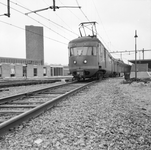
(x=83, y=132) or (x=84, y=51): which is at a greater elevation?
(x=84, y=51)

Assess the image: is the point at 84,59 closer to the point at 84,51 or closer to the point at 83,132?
the point at 84,51

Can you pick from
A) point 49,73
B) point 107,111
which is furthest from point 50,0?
point 49,73

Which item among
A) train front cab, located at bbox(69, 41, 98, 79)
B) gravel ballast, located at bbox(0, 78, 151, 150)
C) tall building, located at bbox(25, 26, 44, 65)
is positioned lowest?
gravel ballast, located at bbox(0, 78, 151, 150)

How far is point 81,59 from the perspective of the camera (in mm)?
12391

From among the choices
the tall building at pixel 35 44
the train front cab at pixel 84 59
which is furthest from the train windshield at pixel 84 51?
the tall building at pixel 35 44

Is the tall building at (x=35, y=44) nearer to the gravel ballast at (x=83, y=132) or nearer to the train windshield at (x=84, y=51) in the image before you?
the train windshield at (x=84, y=51)

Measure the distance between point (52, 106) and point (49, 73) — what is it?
47.8m

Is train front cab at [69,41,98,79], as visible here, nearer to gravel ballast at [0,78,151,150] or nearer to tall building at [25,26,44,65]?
gravel ballast at [0,78,151,150]

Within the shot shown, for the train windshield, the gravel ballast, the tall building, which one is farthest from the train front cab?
the tall building

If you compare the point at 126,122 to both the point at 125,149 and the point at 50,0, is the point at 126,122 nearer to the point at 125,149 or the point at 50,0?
the point at 125,149

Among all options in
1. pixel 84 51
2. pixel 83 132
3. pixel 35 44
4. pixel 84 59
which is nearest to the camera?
pixel 83 132

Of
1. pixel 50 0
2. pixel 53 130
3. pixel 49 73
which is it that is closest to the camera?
pixel 53 130

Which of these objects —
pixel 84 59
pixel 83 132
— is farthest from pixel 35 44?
pixel 83 132

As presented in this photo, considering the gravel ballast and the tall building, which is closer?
the gravel ballast
